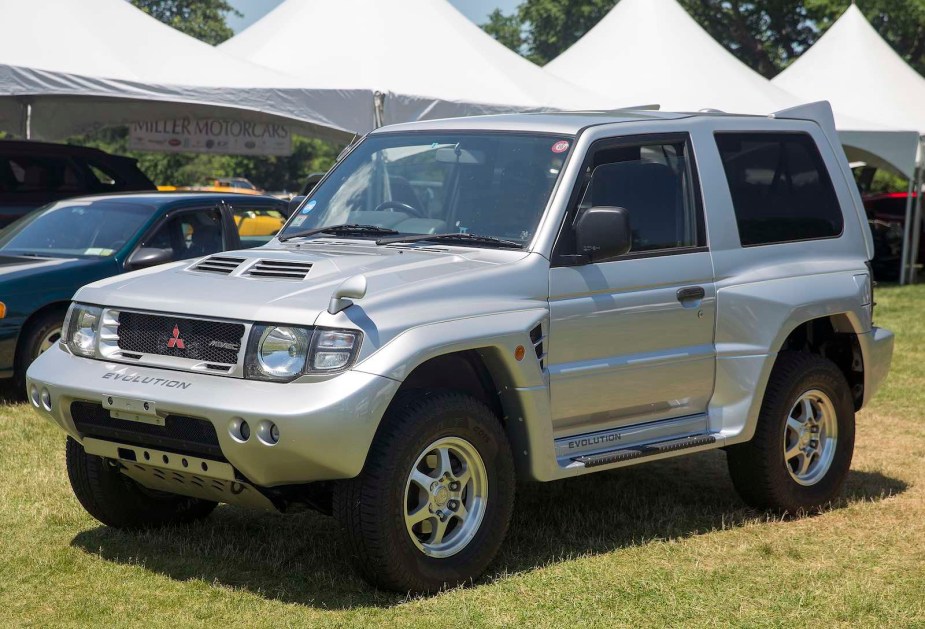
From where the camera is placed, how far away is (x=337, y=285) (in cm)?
457

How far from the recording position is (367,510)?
440 centimetres

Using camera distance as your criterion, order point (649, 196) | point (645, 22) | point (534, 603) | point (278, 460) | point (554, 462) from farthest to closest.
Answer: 1. point (645, 22)
2. point (649, 196)
3. point (554, 462)
4. point (534, 603)
5. point (278, 460)

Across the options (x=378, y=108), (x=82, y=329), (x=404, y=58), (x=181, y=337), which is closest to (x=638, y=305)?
(x=181, y=337)

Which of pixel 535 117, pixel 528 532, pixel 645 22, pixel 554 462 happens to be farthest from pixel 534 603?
pixel 645 22

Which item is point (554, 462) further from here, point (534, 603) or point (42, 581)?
point (42, 581)

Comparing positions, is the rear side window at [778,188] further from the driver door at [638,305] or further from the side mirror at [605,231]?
the side mirror at [605,231]

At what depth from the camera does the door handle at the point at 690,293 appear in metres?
5.40

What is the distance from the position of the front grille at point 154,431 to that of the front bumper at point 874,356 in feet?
11.5

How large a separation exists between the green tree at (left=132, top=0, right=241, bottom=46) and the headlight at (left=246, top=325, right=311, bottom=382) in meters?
65.9

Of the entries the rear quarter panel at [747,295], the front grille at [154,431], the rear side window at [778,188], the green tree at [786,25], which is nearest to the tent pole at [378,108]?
the rear side window at [778,188]

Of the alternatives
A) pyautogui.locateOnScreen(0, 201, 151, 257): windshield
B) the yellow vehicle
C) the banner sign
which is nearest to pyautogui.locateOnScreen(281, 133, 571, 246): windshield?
pyautogui.locateOnScreen(0, 201, 151, 257): windshield

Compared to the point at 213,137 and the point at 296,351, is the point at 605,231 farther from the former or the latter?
the point at 213,137

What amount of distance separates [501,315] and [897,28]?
42.2 m

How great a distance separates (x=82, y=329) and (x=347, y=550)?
1463mm
